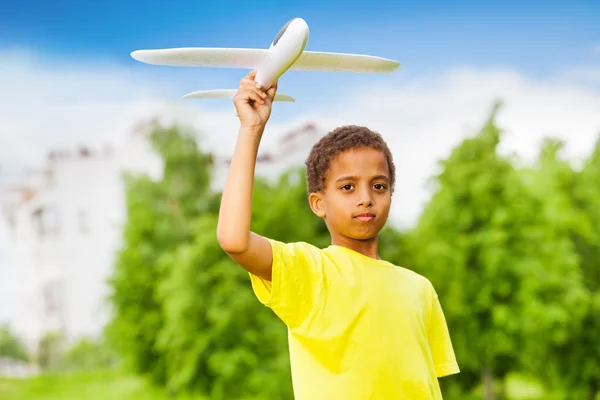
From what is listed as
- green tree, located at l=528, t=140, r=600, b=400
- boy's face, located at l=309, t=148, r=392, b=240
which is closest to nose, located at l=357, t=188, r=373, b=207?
boy's face, located at l=309, t=148, r=392, b=240

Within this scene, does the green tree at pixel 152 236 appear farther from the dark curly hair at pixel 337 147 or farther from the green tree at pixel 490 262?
the dark curly hair at pixel 337 147

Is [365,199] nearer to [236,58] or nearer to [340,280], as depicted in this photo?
[340,280]

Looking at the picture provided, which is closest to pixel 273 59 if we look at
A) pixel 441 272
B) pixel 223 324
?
A: pixel 223 324

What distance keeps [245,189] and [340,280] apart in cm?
39

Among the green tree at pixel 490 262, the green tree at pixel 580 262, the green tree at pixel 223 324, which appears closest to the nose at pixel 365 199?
the green tree at pixel 223 324

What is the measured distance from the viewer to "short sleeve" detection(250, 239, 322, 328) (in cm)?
184

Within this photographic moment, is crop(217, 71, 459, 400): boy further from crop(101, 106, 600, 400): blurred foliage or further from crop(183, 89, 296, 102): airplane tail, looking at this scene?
crop(101, 106, 600, 400): blurred foliage

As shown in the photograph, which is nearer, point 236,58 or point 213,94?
point 236,58

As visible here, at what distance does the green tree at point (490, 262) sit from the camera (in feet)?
40.6

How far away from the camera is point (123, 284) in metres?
14.5

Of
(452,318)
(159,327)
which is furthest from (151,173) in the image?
(452,318)

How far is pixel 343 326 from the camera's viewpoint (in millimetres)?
1896

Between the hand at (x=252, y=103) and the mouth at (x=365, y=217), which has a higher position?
the hand at (x=252, y=103)

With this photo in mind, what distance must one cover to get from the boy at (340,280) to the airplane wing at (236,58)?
0.05 meters
